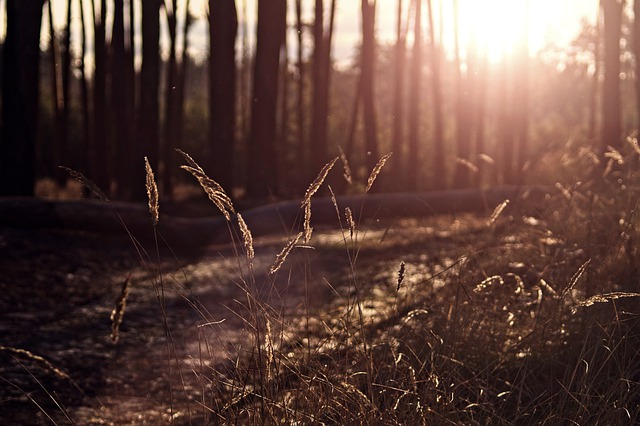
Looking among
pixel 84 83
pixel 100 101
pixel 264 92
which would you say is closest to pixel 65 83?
pixel 84 83

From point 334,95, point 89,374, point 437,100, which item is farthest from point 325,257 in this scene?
point 334,95

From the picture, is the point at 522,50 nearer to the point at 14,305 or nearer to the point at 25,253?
the point at 25,253

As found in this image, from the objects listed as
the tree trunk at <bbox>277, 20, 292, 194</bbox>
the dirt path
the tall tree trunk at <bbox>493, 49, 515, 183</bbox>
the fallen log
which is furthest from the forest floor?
the tree trunk at <bbox>277, 20, 292, 194</bbox>

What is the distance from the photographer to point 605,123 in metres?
13.7

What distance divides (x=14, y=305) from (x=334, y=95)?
2125cm

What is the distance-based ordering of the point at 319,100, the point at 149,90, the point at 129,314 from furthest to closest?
1. the point at 319,100
2. the point at 149,90
3. the point at 129,314

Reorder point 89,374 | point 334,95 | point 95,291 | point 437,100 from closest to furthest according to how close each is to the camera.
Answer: point 89,374 < point 95,291 < point 437,100 < point 334,95

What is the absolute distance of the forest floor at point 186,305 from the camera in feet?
13.1

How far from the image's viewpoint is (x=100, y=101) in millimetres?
18312

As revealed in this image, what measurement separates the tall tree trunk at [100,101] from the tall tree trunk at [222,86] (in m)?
4.65

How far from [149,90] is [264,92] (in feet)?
5.91

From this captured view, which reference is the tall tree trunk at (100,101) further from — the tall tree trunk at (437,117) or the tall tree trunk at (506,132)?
the tall tree trunk at (506,132)

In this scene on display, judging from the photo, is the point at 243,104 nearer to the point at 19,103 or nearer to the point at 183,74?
the point at 183,74

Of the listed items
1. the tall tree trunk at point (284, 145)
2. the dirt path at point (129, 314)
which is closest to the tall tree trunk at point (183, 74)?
the tall tree trunk at point (284, 145)
